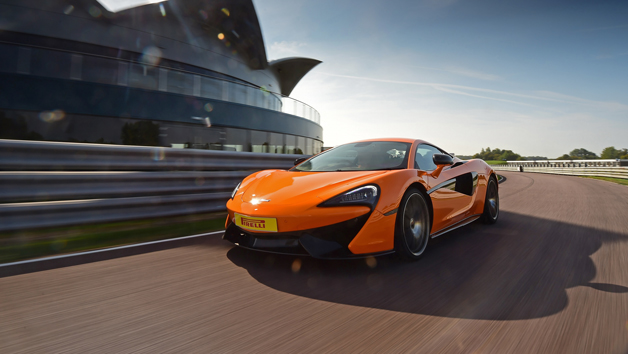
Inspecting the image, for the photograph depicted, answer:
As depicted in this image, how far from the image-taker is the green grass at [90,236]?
3815 millimetres

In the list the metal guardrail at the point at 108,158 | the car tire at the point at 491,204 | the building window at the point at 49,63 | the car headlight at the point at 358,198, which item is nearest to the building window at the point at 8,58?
the building window at the point at 49,63

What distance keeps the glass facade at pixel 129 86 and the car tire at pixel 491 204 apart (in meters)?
12.5

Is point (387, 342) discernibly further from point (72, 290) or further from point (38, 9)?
point (38, 9)

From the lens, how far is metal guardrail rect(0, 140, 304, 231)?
4.18 meters

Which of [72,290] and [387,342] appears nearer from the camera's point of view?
[387,342]

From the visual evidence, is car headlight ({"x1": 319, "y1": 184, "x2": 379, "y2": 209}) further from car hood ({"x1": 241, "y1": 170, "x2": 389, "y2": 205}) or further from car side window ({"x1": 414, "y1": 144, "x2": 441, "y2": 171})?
car side window ({"x1": 414, "y1": 144, "x2": 441, "y2": 171})

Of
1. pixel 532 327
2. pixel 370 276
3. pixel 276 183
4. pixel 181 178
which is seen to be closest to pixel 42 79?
pixel 181 178

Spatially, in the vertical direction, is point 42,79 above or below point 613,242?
above

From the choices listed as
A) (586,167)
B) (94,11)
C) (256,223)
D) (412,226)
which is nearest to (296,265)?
(256,223)

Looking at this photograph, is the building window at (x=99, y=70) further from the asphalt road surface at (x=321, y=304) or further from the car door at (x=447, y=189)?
the car door at (x=447, y=189)

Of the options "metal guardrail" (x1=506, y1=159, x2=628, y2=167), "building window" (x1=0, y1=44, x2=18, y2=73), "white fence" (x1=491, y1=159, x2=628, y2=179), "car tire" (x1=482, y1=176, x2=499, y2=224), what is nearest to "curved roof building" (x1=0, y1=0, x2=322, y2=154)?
"building window" (x1=0, y1=44, x2=18, y2=73)

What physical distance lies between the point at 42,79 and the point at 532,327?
1597 centimetres

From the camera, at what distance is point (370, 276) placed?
3049mm

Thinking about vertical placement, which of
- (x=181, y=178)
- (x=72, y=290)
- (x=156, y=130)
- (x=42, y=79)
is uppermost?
(x=42, y=79)
